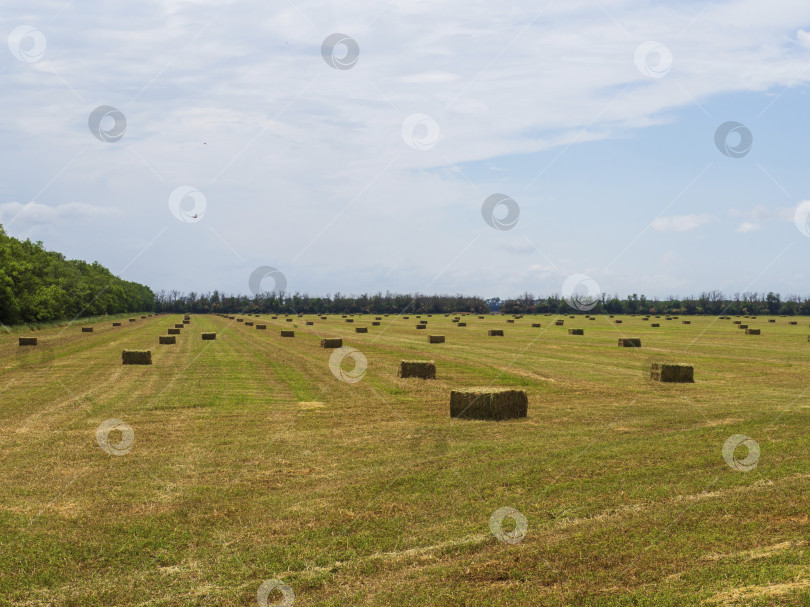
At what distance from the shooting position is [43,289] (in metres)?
101

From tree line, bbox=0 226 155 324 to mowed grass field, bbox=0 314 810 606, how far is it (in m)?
72.3

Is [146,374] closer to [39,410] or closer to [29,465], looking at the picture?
[39,410]

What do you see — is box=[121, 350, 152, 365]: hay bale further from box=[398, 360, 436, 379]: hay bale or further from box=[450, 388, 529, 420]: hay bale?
box=[450, 388, 529, 420]: hay bale

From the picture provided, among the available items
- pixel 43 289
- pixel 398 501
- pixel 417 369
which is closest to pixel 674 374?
pixel 417 369

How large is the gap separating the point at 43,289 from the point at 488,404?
9627 centimetres

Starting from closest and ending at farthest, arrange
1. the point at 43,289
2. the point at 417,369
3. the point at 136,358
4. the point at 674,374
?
the point at 674,374
the point at 417,369
the point at 136,358
the point at 43,289

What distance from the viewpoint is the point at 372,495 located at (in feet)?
42.7

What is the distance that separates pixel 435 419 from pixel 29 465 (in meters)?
11.0

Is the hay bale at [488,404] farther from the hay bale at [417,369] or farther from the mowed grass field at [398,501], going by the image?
the hay bale at [417,369]

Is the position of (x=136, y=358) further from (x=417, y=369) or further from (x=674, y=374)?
(x=674, y=374)

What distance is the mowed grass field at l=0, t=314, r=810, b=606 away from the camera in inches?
365

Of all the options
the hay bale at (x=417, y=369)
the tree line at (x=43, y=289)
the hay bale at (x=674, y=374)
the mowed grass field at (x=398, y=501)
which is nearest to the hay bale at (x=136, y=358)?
the mowed grass field at (x=398, y=501)

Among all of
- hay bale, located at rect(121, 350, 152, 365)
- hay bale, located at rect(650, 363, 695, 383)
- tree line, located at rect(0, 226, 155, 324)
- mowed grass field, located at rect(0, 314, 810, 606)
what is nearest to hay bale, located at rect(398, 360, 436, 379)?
mowed grass field, located at rect(0, 314, 810, 606)

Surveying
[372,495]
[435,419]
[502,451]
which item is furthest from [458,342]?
[372,495]
